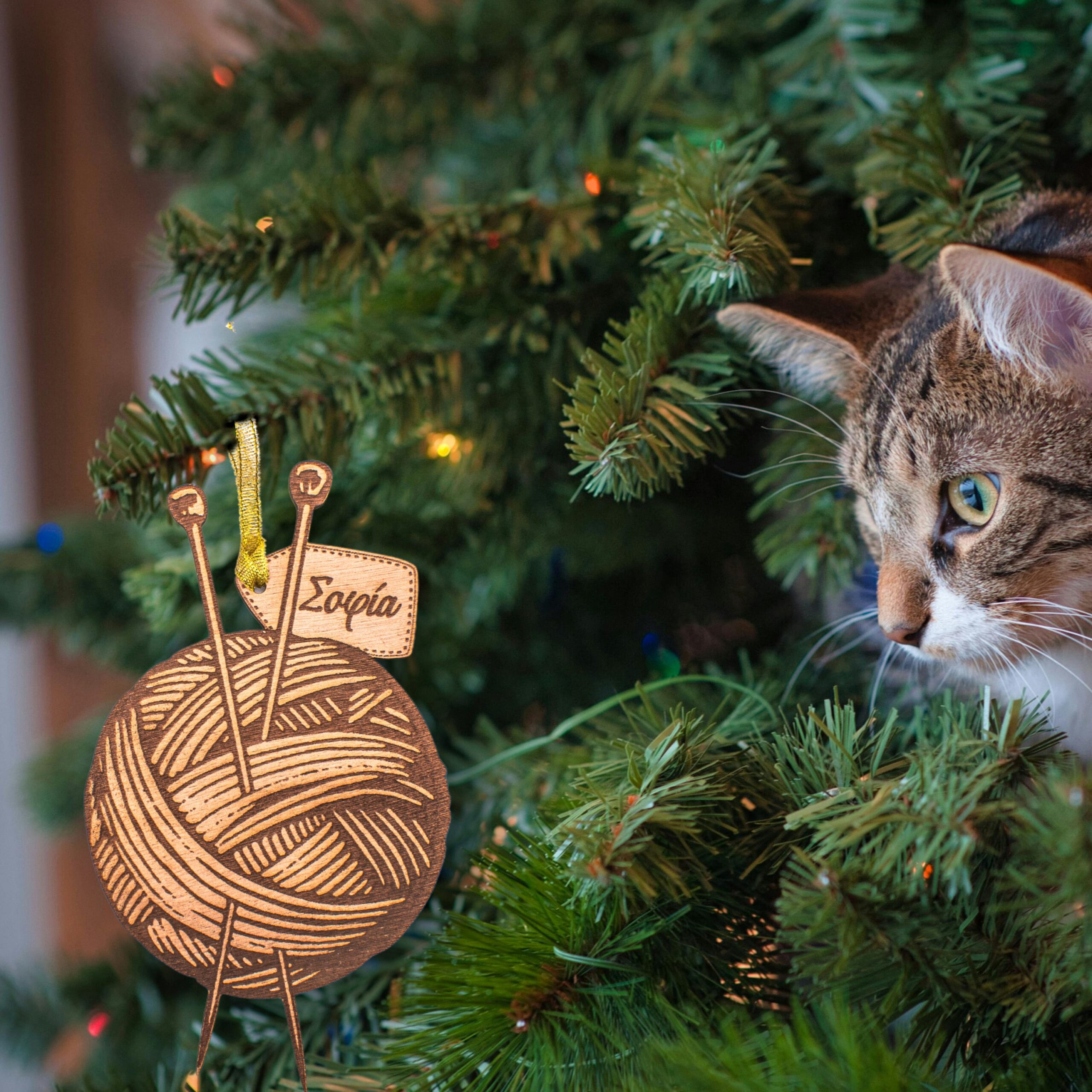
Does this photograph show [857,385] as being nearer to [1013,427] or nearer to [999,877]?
[1013,427]

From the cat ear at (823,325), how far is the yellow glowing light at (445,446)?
0.19 metres

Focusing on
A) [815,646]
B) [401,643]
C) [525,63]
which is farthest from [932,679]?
[525,63]

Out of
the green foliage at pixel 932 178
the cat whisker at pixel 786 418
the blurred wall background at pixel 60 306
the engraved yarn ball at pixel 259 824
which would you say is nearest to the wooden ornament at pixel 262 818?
the engraved yarn ball at pixel 259 824

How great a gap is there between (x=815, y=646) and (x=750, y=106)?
15.3 inches

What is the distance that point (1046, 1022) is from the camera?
0.34m

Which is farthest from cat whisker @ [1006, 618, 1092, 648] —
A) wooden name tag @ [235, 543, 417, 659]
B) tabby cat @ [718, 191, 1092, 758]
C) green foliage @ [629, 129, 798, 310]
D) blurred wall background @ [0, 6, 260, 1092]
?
blurred wall background @ [0, 6, 260, 1092]

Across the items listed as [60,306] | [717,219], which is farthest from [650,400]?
[60,306]

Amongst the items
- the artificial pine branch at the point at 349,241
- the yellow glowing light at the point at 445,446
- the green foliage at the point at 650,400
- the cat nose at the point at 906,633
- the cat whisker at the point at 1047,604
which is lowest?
the cat nose at the point at 906,633

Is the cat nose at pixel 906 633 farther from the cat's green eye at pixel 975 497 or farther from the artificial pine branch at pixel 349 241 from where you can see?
the artificial pine branch at pixel 349 241

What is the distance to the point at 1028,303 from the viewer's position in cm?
45

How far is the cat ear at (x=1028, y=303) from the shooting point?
41cm

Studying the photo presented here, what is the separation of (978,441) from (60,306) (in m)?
1.32

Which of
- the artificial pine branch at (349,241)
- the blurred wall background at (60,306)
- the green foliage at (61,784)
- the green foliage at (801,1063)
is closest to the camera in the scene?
the green foliage at (801,1063)

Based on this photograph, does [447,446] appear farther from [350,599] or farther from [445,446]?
[350,599]
